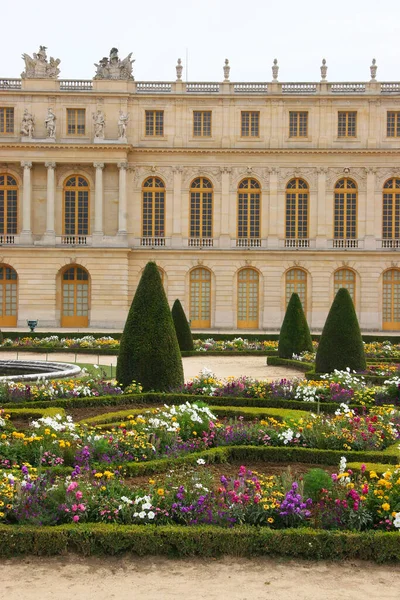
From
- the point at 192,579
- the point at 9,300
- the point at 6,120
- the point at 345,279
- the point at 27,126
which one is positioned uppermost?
the point at 6,120

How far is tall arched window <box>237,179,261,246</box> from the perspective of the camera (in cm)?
3928

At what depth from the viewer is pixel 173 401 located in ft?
44.4

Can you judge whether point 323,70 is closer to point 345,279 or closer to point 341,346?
point 345,279

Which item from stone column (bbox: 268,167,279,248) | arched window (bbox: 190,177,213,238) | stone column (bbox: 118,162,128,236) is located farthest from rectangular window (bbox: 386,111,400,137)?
stone column (bbox: 118,162,128,236)

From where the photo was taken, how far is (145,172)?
39.2 metres

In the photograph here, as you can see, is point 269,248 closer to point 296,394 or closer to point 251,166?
point 251,166

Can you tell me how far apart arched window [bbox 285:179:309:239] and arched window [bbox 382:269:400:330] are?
16.3 feet

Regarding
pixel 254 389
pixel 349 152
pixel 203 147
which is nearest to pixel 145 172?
pixel 203 147

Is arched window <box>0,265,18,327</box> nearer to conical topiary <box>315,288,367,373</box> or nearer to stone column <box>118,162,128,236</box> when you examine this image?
stone column <box>118,162,128,236</box>

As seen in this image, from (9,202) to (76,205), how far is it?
141 inches

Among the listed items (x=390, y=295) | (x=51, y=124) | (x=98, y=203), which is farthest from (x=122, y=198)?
(x=390, y=295)

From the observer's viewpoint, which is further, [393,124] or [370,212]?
[393,124]

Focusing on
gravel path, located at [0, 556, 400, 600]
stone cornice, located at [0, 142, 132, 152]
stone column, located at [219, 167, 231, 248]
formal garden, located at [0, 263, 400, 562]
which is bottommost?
gravel path, located at [0, 556, 400, 600]

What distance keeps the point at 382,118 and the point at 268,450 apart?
32.8m
